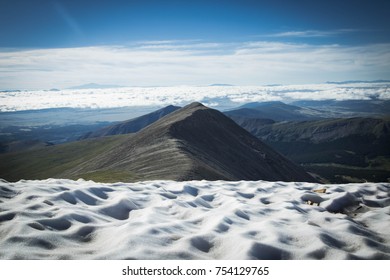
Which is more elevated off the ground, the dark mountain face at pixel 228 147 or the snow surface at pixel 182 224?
the snow surface at pixel 182 224

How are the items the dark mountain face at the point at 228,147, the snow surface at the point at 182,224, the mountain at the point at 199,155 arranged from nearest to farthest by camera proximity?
1. the snow surface at the point at 182,224
2. the mountain at the point at 199,155
3. the dark mountain face at the point at 228,147

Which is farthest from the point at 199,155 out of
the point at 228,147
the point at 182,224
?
the point at 182,224

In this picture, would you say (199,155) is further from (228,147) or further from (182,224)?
(182,224)

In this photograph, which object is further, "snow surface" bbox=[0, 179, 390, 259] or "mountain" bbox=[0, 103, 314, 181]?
"mountain" bbox=[0, 103, 314, 181]

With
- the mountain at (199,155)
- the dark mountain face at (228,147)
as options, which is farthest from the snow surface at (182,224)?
the dark mountain face at (228,147)

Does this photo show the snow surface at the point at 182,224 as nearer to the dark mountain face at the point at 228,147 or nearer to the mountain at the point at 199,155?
the mountain at the point at 199,155

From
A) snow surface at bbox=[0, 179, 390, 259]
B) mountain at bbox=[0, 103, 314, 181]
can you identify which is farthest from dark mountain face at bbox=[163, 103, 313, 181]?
snow surface at bbox=[0, 179, 390, 259]

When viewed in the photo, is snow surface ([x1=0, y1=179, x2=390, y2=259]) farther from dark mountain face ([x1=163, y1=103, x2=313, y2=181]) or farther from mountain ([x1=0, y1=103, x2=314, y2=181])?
dark mountain face ([x1=163, y1=103, x2=313, y2=181])

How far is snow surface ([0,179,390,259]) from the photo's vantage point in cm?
834

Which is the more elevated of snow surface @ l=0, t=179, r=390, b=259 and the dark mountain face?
snow surface @ l=0, t=179, r=390, b=259

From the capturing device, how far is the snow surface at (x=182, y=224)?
328 inches

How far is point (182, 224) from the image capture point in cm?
1064
